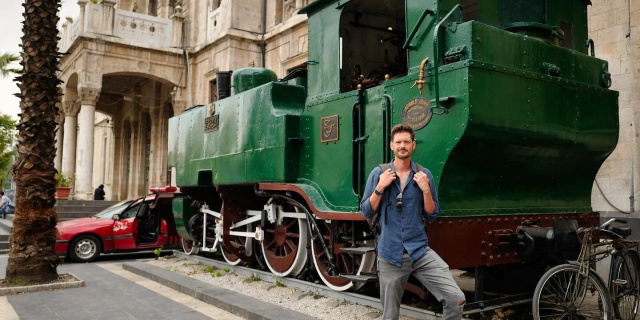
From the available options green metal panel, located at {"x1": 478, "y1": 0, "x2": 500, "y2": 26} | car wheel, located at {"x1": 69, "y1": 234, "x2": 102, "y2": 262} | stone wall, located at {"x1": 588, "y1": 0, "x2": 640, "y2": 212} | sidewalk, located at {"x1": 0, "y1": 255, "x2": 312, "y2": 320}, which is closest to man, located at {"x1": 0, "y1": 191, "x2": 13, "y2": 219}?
car wheel, located at {"x1": 69, "y1": 234, "x2": 102, "y2": 262}

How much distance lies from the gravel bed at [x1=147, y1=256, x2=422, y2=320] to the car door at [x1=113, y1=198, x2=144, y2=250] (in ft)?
8.03

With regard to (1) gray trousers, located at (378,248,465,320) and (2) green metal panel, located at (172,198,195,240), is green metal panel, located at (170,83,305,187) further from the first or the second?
(1) gray trousers, located at (378,248,465,320)

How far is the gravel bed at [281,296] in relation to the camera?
5453 millimetres

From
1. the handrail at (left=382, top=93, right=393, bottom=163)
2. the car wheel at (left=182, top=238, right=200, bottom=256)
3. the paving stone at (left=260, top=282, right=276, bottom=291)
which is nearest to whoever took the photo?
the handrail at (left=382, top=93, right=393, bottom=163)

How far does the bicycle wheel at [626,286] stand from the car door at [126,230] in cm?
924

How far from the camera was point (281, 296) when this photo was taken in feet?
21.1

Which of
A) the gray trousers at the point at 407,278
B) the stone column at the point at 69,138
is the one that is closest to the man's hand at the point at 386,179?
the gray trousers at the point at 407,278

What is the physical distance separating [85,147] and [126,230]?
28.7ft

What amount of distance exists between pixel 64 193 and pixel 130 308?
14.0 metres

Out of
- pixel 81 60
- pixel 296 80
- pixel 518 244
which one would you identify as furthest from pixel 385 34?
pixel 81 60

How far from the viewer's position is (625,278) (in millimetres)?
4984

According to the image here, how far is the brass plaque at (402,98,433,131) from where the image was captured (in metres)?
4.82

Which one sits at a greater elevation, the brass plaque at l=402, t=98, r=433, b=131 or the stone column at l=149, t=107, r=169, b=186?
the stone column at l=149, t=107, r=169, b=186

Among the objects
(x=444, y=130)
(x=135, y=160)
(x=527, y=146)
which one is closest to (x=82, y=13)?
(x=135, y=160)
